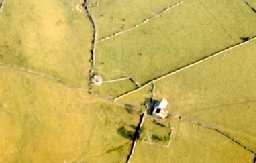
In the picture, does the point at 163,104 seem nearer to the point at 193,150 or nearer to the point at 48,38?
the point at 193,150

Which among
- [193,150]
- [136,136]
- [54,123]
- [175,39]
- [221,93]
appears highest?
[175,39]

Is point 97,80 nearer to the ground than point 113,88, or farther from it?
farther from it

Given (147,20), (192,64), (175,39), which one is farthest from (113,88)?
(147,20)

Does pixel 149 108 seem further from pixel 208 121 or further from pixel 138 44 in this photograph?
pixel 138 44

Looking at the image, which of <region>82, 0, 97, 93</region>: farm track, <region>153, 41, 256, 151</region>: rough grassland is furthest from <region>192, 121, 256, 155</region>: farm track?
<region>82, 0, 97, 93</region>: farm track

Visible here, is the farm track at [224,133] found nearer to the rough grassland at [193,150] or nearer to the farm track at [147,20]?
the rough grassland at [193,150]

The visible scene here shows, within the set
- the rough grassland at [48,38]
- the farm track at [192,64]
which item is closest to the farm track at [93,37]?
the rough grassland at [48,38]

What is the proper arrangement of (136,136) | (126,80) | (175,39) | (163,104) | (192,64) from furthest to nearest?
(175,39), (192,64), (126,80), (163,104), (136,136)
